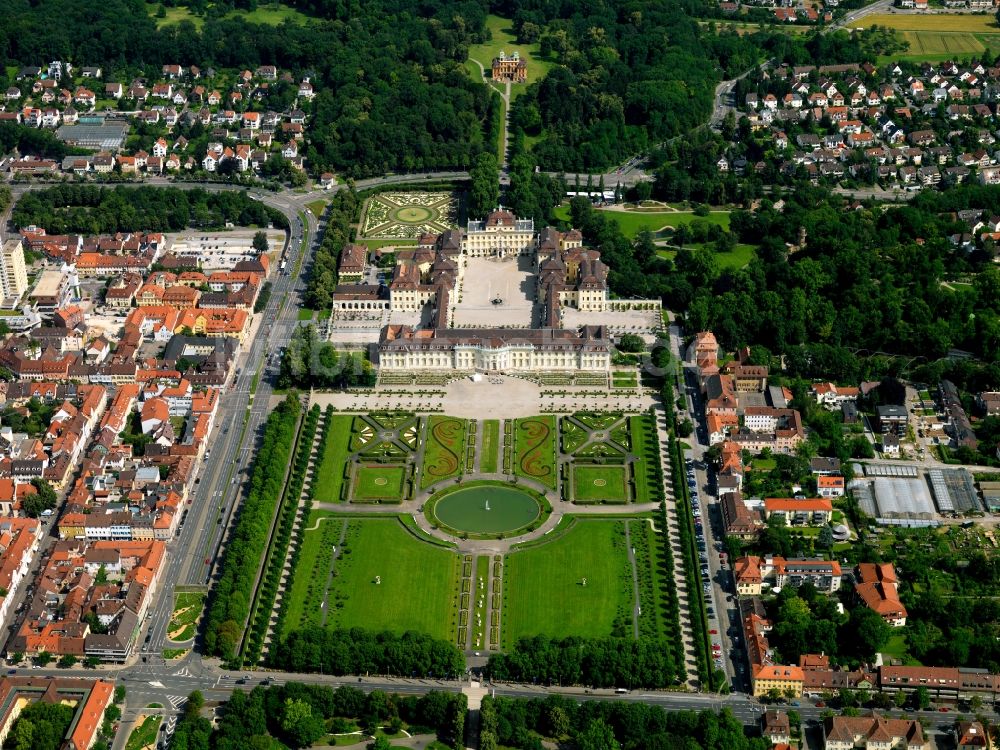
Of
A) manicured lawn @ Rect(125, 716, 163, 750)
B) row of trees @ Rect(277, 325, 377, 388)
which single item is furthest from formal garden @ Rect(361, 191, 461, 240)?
manicured lawn @ Rect(125, 716, 163, 750)

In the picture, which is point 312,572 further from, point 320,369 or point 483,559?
point 320,369

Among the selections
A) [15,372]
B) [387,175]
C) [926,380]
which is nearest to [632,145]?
[387,175]

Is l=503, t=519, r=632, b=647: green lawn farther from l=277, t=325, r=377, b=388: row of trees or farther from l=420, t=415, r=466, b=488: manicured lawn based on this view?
l=277, t=325, r=377, b=388: row of trees

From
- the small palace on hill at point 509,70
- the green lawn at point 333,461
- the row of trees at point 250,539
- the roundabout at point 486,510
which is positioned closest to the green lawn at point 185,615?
the row of trees at point 250,539

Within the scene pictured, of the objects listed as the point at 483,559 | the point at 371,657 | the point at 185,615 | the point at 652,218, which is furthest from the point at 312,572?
the point at 652,218

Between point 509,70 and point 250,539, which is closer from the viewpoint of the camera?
point 250,539

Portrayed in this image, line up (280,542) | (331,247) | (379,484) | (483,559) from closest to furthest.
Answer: (483,559) < (280,542) < (379,484) < (331,247)

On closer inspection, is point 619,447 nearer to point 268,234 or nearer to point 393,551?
point 393,551
